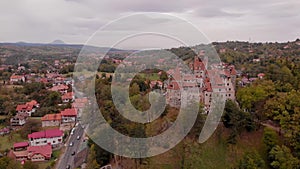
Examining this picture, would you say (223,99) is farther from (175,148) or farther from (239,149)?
(175,148)

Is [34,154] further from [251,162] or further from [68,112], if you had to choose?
[251,162]

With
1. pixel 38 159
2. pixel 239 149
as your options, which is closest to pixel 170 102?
pixel 239 149

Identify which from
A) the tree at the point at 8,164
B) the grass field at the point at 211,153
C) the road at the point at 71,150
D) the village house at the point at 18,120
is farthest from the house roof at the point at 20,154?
the grass field at the point at 211,153

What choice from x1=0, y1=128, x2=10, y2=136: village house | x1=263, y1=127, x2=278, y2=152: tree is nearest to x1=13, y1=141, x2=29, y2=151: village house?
x1=0, y1=128, x2=10, y2=136: village house

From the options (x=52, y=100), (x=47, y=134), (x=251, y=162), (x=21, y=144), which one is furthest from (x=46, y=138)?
(x=251, y=162)

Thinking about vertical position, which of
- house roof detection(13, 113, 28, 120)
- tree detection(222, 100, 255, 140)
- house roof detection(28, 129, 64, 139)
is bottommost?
house roof detection(28, 129, 64, 139)

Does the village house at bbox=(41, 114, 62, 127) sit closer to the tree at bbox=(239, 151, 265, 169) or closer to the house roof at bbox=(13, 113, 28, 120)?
the house roof at bbox=(13, 113, 28, 120)

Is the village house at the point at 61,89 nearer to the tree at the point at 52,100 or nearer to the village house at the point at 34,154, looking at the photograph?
the tree at the point at 52,100
